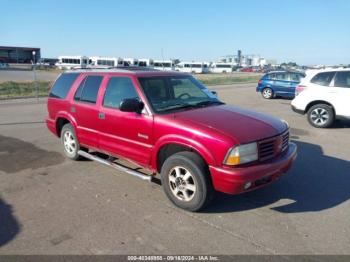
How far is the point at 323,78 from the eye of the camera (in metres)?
9.38

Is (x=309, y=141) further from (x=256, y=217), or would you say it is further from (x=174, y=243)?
(x=174, y=243)

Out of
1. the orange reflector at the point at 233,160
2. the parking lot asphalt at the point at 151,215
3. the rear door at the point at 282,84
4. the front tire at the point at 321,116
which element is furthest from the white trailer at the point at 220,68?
the orange reflector at the point at 233,160

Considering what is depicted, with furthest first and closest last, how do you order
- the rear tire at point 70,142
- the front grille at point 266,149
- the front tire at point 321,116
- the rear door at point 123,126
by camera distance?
the front tire at point 321,116
the rear tire at point 70,142
the rear door at point 123,126
the front grille at point 266,149

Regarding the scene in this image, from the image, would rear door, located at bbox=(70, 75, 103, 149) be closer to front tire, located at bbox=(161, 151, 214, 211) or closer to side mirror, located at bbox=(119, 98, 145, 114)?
side mirror, located at bbox=(119, 98, 145, 114)

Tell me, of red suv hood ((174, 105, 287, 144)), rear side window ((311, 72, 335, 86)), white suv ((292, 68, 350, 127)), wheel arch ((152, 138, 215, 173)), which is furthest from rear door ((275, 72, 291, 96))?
wheel arch ((152, 138, 215, 173))

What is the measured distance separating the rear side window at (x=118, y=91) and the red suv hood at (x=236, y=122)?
0.93 metres

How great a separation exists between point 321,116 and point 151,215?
7345 millimetres

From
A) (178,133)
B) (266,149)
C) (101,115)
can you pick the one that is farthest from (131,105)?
(266,149)

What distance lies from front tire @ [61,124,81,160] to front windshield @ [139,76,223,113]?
2077 millimetres

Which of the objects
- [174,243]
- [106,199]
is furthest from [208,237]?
[106,199]

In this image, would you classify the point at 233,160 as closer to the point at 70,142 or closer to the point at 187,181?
the point at 187,181

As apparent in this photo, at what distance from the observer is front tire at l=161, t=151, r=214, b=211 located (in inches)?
152

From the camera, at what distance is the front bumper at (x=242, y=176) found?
12.0ft

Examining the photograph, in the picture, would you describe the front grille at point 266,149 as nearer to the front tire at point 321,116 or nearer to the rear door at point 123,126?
the rear door at point 123,126
